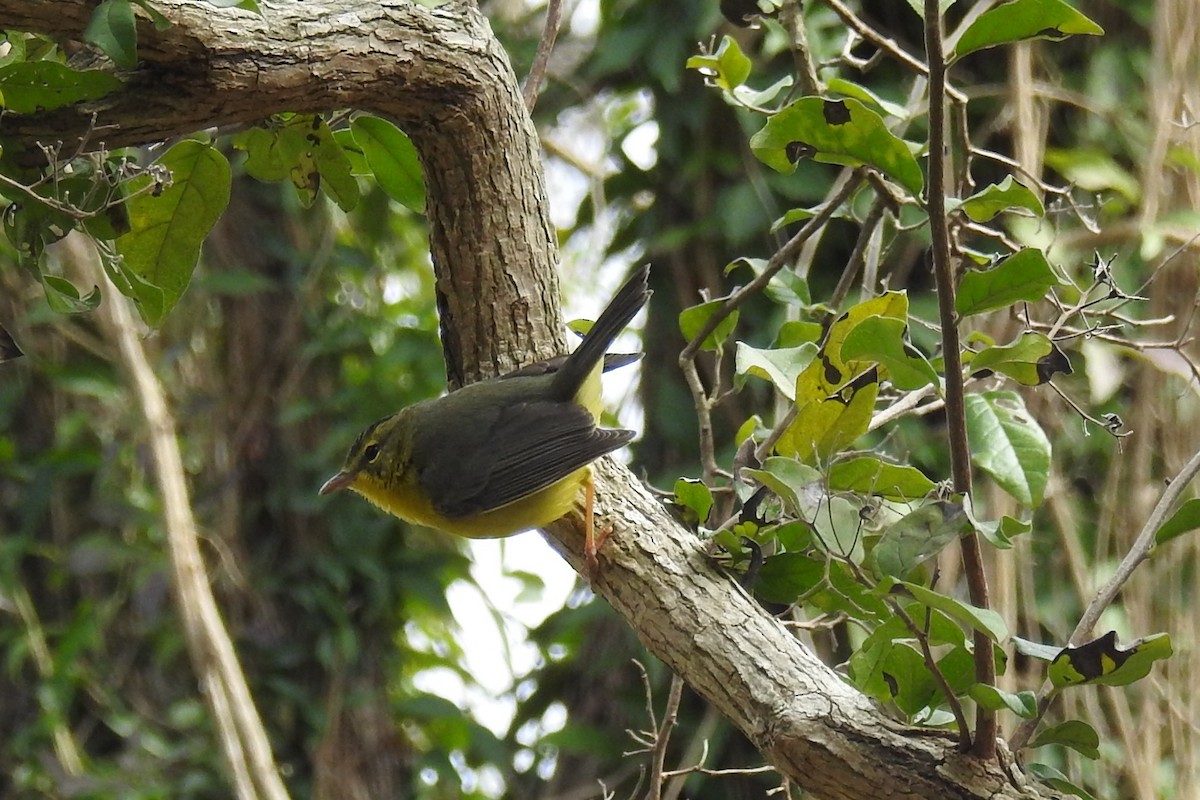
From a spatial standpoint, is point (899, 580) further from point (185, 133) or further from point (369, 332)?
point (369, 332)

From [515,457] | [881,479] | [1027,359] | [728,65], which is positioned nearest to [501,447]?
[515,457]

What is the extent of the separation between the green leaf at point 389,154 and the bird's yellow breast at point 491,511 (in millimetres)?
558

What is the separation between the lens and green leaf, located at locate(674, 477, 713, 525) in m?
1.95

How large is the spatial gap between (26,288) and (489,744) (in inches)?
84.4

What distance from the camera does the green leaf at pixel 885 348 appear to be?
4.48 ft

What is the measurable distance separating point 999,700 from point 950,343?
1.37 feet

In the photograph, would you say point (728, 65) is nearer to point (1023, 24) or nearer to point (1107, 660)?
point (1023, 24)

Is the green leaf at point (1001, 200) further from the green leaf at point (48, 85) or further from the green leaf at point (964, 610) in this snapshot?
the green leaf at point (48, 85)

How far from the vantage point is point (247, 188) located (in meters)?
4.48

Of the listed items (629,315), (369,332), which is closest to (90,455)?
(369,332)

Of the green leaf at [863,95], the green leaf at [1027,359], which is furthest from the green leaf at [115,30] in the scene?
the green leaf at [1027,359]

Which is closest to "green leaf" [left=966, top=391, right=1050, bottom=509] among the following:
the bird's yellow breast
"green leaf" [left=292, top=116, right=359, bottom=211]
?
the bird's yellow breast

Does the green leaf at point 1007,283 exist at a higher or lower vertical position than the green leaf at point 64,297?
lower

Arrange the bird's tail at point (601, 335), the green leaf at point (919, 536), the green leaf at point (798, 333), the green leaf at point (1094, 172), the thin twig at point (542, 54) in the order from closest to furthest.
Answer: the green leaf at point (919, 536), the green leaf at point (798, 333), the thin twig at point (542, 54), the bird's tail at point (601, 335), the green leaf at point (1094, 172)
